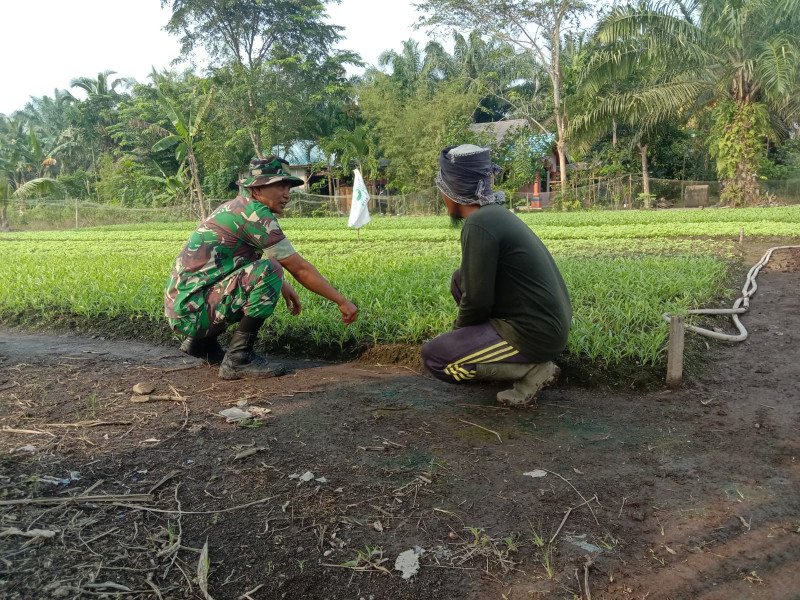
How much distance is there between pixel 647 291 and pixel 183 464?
164 inches

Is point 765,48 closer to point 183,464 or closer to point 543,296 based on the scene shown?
point 543,296

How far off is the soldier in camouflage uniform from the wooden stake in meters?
1.81

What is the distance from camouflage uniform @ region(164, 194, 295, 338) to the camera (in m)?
3.52

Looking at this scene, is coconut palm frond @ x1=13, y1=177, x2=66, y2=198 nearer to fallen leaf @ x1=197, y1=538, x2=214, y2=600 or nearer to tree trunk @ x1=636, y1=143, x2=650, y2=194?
tree trunk @ x1=636, y1=143, x2=650, y2=194

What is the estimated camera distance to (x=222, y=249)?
3.59 m

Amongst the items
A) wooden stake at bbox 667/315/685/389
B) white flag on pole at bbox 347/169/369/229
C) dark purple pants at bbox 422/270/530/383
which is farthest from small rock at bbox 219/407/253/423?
white flag on pole at bbox 347/169/369/229

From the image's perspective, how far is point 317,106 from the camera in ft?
98.0

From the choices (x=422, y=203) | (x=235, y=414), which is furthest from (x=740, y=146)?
(x=235, y=414)

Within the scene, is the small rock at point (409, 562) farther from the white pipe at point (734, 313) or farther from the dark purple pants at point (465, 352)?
the white pipe at point (734, 313)

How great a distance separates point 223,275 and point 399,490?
192cm

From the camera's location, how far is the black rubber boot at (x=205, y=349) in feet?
13.0

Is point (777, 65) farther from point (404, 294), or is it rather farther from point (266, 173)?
point (266, 173)

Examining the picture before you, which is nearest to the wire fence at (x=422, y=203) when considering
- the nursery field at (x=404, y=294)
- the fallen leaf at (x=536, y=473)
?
the nursery field at (x=404, y=294)

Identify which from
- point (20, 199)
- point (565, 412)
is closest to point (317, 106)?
point (20, 199)
